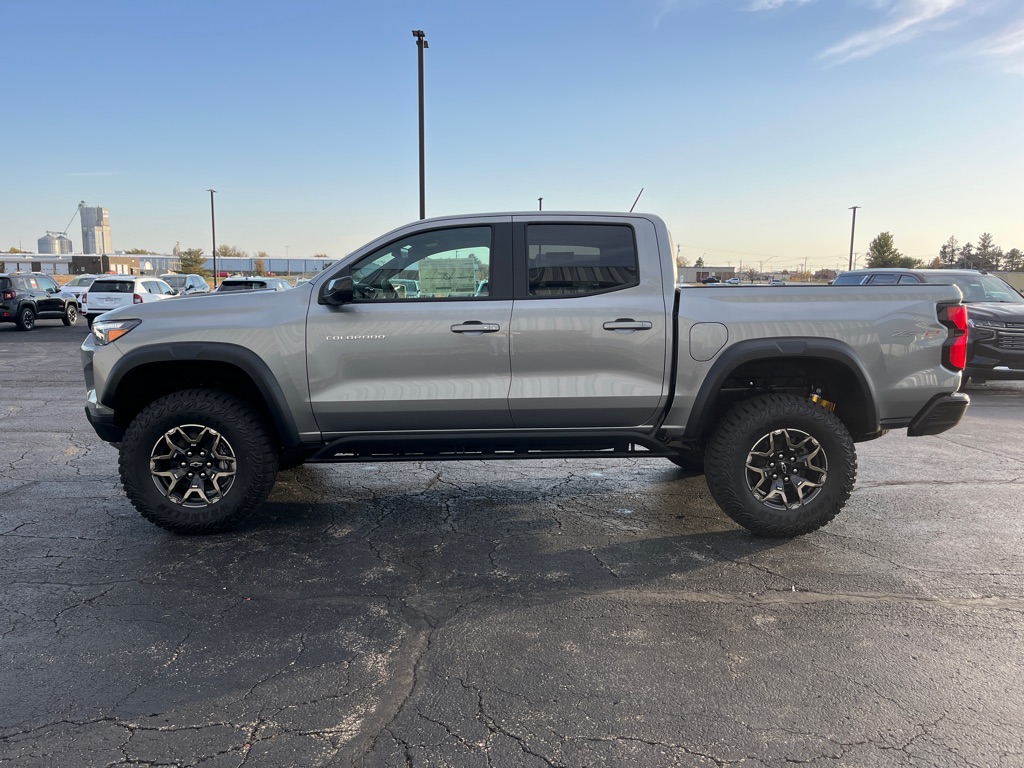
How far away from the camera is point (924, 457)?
Result: 6.81 metres

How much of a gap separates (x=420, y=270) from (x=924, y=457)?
523cm

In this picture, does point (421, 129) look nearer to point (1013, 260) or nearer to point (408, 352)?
point (408, 352)

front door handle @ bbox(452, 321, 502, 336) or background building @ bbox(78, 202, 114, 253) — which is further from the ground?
background building @ bbox(78, 202, 114, 253)

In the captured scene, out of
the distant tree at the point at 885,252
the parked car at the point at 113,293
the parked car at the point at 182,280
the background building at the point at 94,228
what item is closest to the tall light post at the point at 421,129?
the parked car at the point at 113,293

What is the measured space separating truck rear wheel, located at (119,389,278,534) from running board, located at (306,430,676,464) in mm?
395

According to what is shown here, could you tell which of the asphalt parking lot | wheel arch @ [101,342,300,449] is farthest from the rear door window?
wheel arch @ [101,342,300,449]

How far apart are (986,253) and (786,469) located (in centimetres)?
12303

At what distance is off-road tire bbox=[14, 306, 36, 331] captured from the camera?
21.1 m

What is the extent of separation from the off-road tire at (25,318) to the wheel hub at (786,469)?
75.8 ft

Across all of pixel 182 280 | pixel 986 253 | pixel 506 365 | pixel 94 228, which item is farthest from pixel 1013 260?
pixel 94 228

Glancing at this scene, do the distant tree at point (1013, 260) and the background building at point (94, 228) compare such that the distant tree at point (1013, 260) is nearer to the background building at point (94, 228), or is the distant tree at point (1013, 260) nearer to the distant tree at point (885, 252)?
the distant tree at point (885, 252)

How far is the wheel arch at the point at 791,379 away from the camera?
4430 millimetres

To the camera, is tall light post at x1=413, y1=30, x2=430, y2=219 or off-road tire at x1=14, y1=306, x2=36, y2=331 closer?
tall light post at x1=413, y1=30, x2=430, y2=219

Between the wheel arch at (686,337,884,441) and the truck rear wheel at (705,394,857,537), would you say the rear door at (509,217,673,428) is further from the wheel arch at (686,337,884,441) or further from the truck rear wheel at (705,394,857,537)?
the truck rear wheel at (705,394,857,537)
